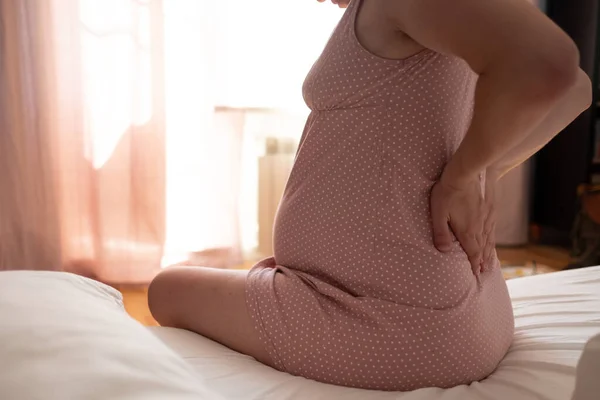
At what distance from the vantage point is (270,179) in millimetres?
2510

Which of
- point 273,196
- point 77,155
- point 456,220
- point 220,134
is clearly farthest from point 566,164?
point 456,220

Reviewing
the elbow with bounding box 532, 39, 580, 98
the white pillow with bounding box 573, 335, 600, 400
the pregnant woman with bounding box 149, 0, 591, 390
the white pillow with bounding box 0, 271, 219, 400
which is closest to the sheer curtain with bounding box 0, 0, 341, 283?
the pregnant woman with bounding box 149, 0, 591, 390

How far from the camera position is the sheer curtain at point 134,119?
2125 millimetres

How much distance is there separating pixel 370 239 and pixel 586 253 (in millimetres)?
2115

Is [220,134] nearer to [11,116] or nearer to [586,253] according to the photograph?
[11,116]

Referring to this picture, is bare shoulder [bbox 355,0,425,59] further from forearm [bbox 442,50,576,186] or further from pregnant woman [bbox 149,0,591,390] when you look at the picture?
forearm [bbox 442,50,576,186]

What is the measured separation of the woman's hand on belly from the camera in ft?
2.66

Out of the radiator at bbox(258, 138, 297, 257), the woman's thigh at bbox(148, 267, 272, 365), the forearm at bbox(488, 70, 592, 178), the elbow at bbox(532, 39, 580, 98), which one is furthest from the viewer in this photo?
the radiator at bbox(258, 138, 297, 257)

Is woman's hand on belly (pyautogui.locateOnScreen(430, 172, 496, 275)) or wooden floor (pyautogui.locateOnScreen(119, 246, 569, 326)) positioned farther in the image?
wooden floor (pyautogui.locateOnScreen(119, 246, 569, 326))

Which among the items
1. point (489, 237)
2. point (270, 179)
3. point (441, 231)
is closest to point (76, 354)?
point (441, 231)

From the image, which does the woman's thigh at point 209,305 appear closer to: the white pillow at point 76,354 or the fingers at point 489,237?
the white pillow at point 76,354

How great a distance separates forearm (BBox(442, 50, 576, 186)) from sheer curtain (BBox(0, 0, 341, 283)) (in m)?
1.68

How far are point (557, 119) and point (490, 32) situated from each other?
40cm

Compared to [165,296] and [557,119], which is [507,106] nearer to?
[557,119]
